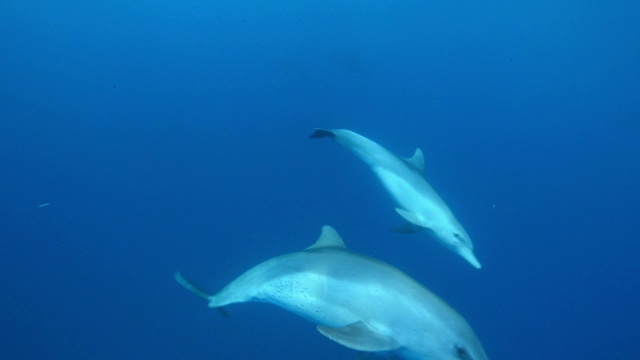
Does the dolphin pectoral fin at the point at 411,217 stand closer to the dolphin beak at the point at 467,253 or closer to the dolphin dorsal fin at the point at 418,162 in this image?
the dolphin beak at the point at 467,253

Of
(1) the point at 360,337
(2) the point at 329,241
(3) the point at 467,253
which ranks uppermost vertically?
(3) the point at 467,253

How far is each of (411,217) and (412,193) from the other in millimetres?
380

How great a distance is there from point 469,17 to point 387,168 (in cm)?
1290

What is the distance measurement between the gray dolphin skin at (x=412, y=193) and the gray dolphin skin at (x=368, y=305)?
239cm

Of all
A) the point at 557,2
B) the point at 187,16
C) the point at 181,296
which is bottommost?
the point at 181,296

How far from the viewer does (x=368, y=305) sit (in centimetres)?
434

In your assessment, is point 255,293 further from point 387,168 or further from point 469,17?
point 469,17

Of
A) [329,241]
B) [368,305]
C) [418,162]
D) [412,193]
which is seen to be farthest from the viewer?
[418,162]

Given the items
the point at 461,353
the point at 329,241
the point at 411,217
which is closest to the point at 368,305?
the point at 461,353

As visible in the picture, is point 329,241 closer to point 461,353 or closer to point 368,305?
point 368,305

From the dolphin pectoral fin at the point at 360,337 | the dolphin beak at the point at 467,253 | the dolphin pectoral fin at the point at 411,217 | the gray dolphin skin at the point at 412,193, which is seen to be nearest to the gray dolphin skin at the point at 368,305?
the dolphin pectoral fin at the point at 360,337

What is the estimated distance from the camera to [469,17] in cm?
1803

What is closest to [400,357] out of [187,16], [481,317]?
[481,317]

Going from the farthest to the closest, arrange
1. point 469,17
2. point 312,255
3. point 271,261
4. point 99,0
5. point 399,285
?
1. point 469,17
2. point 99,0
3. point 271,261
4. point 312,255
5. point 399,285
